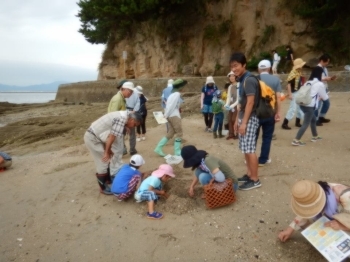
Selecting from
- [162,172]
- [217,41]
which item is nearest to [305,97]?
[162,172]

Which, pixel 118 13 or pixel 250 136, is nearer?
pixel 250 136

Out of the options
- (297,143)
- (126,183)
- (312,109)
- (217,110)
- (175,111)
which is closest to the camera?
(126,183)

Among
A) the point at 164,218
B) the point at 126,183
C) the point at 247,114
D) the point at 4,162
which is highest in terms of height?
the point at 247,114

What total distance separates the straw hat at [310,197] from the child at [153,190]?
71.6 inches

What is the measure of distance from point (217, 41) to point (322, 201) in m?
19.8

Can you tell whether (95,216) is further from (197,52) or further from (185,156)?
(197,52)

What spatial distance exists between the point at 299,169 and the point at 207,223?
2185 mm

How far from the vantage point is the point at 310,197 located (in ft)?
7.76

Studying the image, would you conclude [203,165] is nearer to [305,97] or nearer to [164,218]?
[164,218]

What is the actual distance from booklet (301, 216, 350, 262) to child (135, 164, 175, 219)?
5.93 feet

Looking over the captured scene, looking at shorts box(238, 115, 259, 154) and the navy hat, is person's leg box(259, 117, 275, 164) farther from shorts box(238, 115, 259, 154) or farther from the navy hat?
the navy hat

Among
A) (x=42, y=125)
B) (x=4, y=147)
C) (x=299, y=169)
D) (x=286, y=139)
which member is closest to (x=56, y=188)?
(x=299, y=169)

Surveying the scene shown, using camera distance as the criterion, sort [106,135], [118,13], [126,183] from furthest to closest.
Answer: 1. [118,13]
2. [106,135]
3. [126,183]

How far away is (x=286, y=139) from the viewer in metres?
6.57
